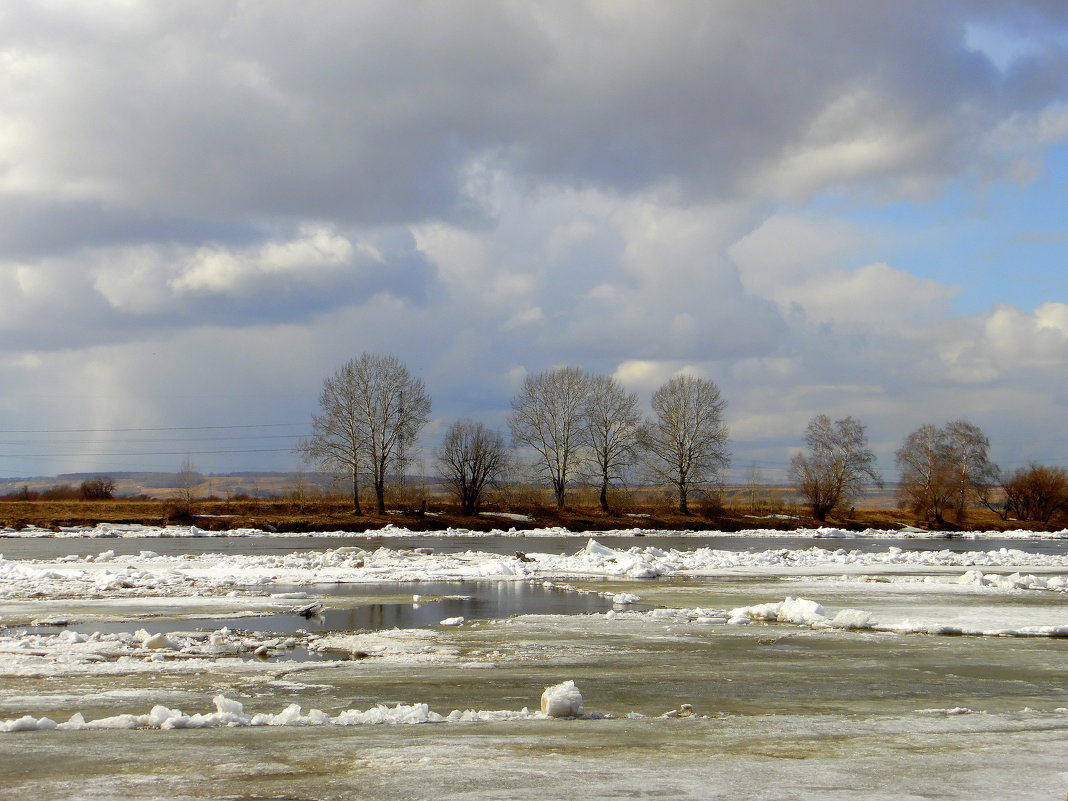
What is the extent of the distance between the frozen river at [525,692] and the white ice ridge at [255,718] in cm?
3

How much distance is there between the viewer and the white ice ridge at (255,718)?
817cm

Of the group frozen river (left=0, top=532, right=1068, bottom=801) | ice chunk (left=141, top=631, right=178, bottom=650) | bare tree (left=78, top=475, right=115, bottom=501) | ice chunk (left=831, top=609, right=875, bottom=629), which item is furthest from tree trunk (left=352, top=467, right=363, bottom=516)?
ice chunk (left=141, top=631, right=178, bottom=650)

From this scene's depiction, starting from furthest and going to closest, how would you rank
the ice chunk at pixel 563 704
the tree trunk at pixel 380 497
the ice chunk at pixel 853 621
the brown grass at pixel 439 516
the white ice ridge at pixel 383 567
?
the tree trunk at pixel 380 497, the brown grass at pixel 439 516, the white ice ridge at pixel 383 567, the ice chunk at pixel 853 621, the ice chunk at pixel 563 704

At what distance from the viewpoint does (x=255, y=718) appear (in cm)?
849

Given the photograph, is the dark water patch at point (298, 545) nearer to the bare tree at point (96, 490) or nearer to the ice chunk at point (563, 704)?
the ice chunk at point (563, 704)

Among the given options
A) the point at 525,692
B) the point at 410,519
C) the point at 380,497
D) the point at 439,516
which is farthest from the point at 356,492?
the point at 525,692

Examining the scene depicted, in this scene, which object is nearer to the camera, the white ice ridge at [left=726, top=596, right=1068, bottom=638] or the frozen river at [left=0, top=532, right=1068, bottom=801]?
the frozen river at [left=0, top=532, right=1068, bottom=801]

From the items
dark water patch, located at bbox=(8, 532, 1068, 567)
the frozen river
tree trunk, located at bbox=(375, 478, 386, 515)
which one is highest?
tree trunk, located at bbox=(375, 478, 386, 515)

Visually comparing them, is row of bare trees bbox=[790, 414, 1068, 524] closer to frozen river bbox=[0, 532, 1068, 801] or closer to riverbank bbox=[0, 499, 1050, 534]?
riverbank bbox=[0, 499, 1050, 534]

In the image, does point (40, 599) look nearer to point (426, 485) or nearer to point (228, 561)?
point (228, 561)

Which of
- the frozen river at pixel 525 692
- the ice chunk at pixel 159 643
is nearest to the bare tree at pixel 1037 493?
the frozen river at pixel 525 692

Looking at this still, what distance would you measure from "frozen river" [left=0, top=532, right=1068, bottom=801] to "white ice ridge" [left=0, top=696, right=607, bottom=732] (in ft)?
0.10

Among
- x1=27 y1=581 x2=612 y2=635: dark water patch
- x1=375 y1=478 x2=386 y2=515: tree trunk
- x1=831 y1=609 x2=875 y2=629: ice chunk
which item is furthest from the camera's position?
x1=375 y1=478 x2=386 y2=515: tree trunk

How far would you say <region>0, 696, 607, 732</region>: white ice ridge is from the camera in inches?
322
